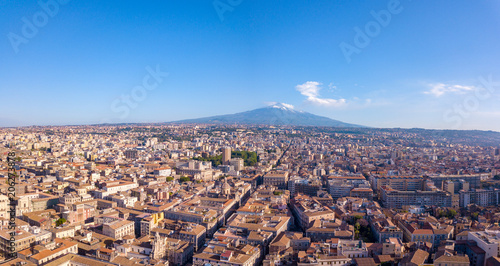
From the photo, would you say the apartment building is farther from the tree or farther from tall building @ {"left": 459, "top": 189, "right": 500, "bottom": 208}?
tall building @ {"left": 459, "top": 189, "right": 500, "bottom": 208}

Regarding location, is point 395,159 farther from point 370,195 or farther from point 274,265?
point 274,265

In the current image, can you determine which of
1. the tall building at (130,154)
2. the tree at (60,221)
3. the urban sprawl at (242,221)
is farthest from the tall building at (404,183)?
the tall building at (130,154)

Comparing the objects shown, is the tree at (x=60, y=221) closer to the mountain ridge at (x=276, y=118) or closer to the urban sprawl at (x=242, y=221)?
the urban sprawl at (x=242, y=221)

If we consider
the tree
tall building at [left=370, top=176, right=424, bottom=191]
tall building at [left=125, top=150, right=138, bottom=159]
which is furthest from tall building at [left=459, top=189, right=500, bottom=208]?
tall building at [left=125, top=150, right=138, bottom=159]

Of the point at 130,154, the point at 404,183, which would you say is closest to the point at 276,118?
the point at 130,154

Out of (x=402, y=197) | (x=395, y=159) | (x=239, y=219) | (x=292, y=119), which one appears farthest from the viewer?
(x=292, y=119)

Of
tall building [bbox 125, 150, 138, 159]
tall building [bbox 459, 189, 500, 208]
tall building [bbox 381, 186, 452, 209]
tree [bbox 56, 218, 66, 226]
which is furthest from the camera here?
tall building [bbox 125, 150, 138, 159]

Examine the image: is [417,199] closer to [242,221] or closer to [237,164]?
[242,221]

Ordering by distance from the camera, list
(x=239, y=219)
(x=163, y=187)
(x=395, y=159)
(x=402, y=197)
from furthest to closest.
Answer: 1. (x=395, y=159)
2. (x=163, y=187)
3. (x=402, y=197)
4. (x=239, y=219)

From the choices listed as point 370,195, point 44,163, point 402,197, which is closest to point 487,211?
point 402,197

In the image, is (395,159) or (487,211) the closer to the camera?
(487,211)
